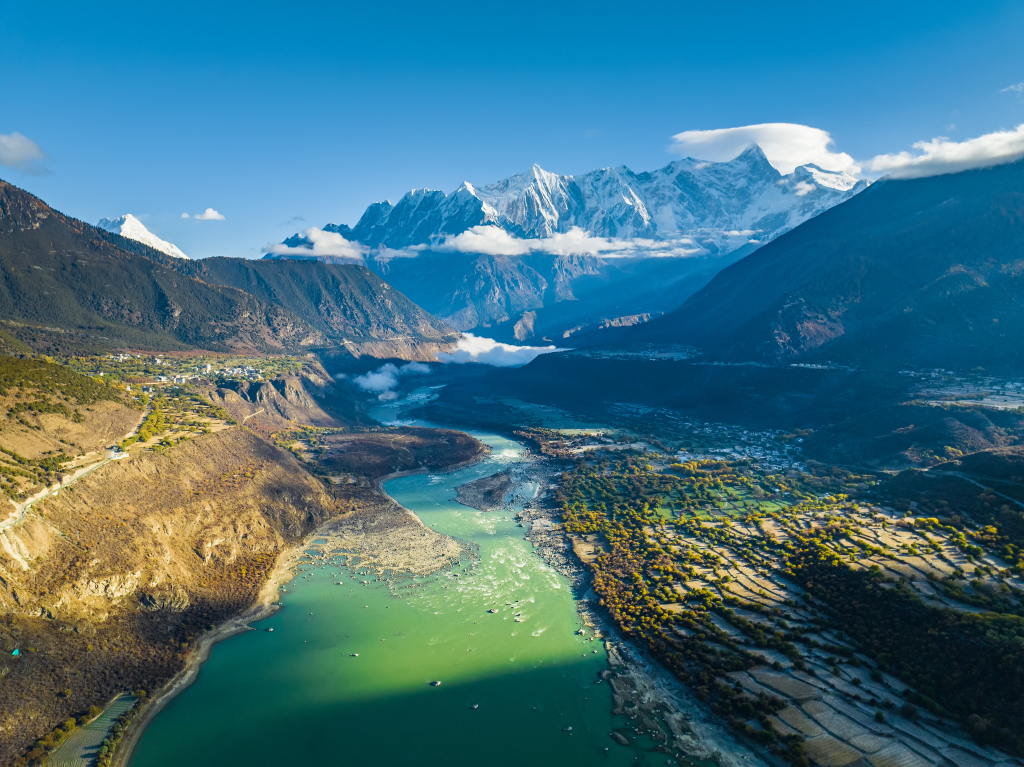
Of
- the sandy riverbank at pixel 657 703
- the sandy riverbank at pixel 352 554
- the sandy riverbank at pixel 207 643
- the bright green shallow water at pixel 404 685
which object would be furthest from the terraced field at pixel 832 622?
the sandy riverbank at pixel 207 643

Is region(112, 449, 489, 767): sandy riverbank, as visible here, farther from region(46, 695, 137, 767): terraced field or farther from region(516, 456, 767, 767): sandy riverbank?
region(516, 456, 767, 767): sandy riverbank

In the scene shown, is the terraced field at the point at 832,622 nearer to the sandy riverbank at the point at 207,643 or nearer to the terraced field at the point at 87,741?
the sandy riverbank at the point at 207,643

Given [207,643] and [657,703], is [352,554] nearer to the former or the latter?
[207,643]

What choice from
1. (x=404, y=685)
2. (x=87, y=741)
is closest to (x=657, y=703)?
(x=404, y=685)

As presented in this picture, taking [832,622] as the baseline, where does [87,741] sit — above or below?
above

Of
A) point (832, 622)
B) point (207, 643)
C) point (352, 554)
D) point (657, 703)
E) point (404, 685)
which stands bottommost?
point (657, 703)

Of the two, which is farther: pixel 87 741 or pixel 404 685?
pixel 404 685

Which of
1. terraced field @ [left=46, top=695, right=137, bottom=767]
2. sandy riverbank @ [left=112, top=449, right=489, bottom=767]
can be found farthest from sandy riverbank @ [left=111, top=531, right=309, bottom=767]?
terraced field @ [left=46, top=695, right=137, bottom=767]

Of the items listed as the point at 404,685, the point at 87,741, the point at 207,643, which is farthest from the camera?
the point at 207,643

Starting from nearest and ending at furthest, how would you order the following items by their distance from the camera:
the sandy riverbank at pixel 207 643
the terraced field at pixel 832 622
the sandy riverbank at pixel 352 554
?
1. the terraced field at pixel 832 622
2. the sandy riverbank at pixel 207 643
3. the sandy riverbank at pixel 352 554
